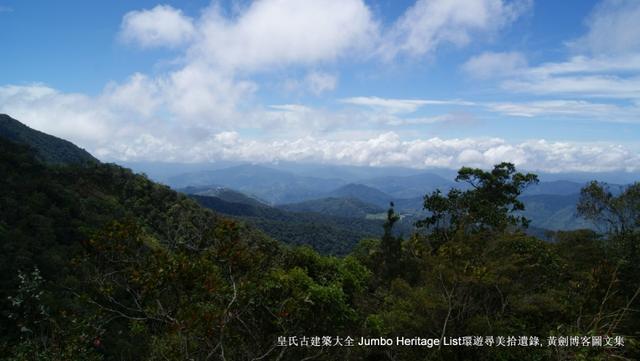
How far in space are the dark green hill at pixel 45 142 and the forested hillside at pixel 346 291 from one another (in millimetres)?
143074

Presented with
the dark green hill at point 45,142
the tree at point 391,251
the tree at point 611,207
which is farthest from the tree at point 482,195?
the dark green hill at point 45,142

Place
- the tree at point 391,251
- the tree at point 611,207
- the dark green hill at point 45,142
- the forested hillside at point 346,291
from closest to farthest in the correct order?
the forested hillside at point 346,291 < the tree at point 611,207 < the tree at point 391,251 < the dark green hill at point 45,142

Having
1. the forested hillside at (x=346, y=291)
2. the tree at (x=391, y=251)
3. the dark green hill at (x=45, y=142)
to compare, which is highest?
the dark green hill at (x=45, y=142)

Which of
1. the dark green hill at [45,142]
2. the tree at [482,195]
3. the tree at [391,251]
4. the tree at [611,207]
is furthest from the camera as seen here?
the dark green hill at [45,142]

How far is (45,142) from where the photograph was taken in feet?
561

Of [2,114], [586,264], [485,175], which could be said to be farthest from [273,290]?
[2,114]

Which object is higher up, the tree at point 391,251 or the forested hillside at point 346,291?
the forested hillside at point 346,291

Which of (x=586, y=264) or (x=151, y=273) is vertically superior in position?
(x=151, y=273)

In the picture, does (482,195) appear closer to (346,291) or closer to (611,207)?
(611,207)

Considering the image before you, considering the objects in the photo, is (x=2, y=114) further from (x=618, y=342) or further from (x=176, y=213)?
(x=618, y=342)

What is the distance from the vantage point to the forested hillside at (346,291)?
7316 millimetres

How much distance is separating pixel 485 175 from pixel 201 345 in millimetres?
29567

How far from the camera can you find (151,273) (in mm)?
6992

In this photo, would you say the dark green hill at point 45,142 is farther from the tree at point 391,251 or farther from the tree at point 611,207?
the tree at point 611,207
